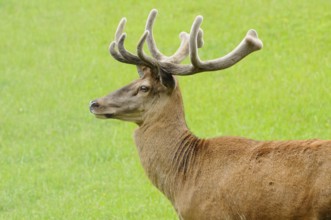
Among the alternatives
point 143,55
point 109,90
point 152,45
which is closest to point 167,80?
point 143,55

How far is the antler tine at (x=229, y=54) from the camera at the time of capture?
866 centimetres

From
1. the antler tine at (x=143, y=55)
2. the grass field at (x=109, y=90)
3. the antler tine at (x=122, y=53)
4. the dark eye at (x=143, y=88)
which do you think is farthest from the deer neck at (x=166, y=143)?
the grass field at (x=109, y=90)

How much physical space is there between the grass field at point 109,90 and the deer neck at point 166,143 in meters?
2.18

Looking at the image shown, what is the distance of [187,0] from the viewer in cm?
A: 2344

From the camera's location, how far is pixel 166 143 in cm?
902

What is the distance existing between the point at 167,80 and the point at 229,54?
60 centimetres

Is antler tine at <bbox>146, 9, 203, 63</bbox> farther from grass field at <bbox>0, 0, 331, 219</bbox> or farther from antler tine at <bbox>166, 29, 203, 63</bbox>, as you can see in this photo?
grass field at <bbox>0, 0, 331, 219</bbox>

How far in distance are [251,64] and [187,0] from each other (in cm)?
537

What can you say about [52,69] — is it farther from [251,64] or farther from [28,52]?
[251,64]

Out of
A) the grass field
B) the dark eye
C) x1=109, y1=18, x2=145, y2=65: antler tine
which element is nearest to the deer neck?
the dark eye

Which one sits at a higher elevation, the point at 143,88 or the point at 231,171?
the point at 143,88

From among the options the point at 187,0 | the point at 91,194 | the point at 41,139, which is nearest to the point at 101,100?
the point at 91,194

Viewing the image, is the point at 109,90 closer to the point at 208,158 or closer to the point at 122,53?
the point at 122,53

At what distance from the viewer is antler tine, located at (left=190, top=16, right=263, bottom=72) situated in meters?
8.66
